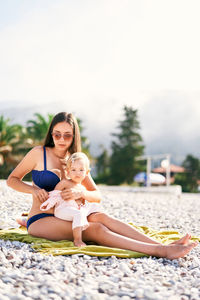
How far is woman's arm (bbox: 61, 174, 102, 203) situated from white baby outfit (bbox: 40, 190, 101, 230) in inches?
2.6

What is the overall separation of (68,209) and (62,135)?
0.82m

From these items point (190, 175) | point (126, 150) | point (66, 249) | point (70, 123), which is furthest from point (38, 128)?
point (66, 249)

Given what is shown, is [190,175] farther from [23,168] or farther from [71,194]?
[71,194]

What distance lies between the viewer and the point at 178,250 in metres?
3.26

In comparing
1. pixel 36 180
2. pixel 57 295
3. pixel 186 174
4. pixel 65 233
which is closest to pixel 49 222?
pixel 65 233

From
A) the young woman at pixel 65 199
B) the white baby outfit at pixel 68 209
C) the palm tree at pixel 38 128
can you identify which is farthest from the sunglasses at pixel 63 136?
the palm tree at pixel 38 128

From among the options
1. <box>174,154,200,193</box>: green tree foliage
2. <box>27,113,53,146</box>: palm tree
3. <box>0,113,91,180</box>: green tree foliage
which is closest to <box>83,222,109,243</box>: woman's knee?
<box>0,113,91,180</box>: green tree foliage

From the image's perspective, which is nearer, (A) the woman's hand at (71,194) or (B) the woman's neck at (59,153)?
(A) the woman's hand at (71,194)

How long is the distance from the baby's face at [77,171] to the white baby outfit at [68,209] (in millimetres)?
212

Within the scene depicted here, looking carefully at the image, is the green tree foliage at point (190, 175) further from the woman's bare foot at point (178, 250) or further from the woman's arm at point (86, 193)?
the woman's bare foot at point (178, 250)

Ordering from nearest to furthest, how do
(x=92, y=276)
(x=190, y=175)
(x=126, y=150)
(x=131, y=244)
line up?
(x=92, y=276) < (x=131, y=244) < (x=126, y=150) < (x=190, y=175)

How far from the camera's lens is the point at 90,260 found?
313cm

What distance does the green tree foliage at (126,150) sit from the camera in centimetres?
3369

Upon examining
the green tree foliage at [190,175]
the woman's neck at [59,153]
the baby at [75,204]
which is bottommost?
the green tree foliage at [190,175]
